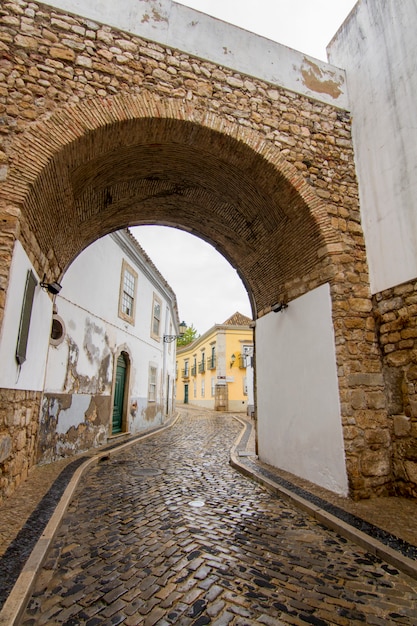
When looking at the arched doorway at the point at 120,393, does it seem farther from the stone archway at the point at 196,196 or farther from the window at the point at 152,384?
the stone archway at the point at 196,196

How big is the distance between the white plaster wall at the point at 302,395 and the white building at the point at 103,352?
3623 millimetres

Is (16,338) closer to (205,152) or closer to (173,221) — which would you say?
(205,152)

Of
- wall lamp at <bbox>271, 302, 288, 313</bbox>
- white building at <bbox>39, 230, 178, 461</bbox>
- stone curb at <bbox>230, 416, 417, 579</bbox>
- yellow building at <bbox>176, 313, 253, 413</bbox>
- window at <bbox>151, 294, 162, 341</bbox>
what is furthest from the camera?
yellow building at <bbox>176, 313, 253, 413</bbox>

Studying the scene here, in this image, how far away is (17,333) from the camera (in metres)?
3.45

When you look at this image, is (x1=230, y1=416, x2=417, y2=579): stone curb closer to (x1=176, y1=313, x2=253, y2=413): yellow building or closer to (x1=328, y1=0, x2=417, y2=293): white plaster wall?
(x1=328, y1=0, x2=417, y2=293): white plaster wall

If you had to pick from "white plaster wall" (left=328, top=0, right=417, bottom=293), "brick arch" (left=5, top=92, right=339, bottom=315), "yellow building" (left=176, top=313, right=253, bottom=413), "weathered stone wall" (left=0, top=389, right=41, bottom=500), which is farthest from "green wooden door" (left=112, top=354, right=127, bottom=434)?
"yellow building" (left=176, top=313, right=253, bottom=413)

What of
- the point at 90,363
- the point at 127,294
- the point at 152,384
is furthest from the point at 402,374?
the point at 152,384

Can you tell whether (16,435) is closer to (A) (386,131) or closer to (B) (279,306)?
(B) (279,306)

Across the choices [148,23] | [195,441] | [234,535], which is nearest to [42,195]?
[148,23]

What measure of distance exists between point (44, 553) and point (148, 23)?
18.3ft

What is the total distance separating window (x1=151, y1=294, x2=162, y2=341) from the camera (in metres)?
12.8

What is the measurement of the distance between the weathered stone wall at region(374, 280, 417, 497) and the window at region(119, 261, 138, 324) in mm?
7050

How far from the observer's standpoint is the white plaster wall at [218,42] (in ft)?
13.2

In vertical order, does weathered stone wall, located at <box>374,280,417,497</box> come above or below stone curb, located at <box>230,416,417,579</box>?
above
